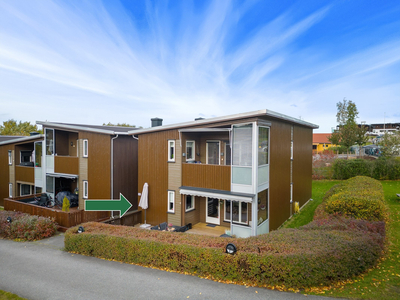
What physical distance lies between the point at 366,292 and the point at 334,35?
16341mm

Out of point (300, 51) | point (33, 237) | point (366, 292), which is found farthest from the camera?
point (300, 51)

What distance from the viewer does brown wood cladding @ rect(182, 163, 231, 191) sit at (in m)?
11.7

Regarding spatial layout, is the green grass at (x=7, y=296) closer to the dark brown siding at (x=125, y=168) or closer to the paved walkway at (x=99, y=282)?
the paved walkway at (x=99, y=282)

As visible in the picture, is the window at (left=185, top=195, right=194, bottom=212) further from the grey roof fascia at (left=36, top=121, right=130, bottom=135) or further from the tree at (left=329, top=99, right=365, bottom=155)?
the tree at (left=329, top=99, right=365, bottom=155)

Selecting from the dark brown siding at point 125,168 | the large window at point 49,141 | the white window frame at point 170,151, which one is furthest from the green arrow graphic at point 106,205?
the large window at point 49,141

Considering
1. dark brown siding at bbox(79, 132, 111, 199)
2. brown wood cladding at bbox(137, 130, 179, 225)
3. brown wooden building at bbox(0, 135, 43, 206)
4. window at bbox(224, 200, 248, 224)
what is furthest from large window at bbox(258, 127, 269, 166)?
brown wooden building at bbox(0, 135, 43, 206)

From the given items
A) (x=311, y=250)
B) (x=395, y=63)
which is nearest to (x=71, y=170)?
(x=311, y=250)

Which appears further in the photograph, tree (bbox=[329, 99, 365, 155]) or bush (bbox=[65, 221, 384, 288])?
tree (bbox=[329, 99, 365, 155])

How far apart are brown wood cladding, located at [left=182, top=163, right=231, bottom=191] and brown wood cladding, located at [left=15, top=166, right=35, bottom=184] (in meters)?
14.8

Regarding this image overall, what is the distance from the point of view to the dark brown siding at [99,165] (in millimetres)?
15562

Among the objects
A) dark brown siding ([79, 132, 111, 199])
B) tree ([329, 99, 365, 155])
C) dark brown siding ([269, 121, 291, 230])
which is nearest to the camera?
dark brown siding ([269, 121, 291, 230])

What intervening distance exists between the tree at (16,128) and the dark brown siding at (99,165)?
150 feet

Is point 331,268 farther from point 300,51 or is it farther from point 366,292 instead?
point 300,51

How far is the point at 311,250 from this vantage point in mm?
6473
